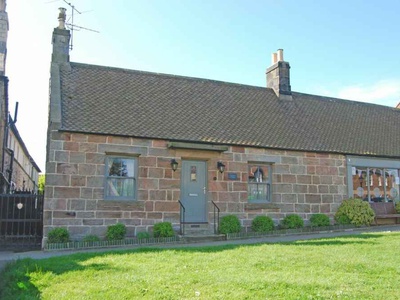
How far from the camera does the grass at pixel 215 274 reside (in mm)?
6164

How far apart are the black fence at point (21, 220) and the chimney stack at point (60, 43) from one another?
5.45 metres

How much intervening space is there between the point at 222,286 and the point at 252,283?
0.47m

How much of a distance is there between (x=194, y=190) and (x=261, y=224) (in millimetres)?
2574

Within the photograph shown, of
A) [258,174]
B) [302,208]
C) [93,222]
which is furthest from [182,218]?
[302,208]

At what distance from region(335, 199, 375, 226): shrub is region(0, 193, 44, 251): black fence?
10.6 meters

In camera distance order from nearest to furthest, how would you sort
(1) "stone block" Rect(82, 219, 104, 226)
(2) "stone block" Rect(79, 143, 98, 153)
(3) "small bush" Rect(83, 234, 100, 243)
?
(3) "small bush" Rect(83, 234, 100, 243), (1) "stone block" Rect(82, 219, 104, 226), (2) "stone block" Rect(79, 143, 98, 153)

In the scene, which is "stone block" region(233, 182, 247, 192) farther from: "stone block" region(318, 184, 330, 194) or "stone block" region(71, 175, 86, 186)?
"stone block" region(71, 175, 86, 186)

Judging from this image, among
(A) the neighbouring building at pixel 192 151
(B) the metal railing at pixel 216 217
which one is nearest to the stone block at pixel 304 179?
(A) the neighbouring building at pixel 192 151

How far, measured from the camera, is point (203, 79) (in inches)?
738

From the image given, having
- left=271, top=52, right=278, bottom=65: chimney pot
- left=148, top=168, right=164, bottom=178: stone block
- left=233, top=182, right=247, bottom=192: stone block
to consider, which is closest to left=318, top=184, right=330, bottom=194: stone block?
left=233, top=182, right=247, bottom=192: stone block

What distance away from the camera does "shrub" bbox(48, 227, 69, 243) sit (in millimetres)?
12203

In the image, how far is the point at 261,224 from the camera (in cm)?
1472

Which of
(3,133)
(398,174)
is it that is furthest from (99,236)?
(398,174)

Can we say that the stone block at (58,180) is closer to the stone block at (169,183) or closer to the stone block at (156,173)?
the stone block at (156,173)
